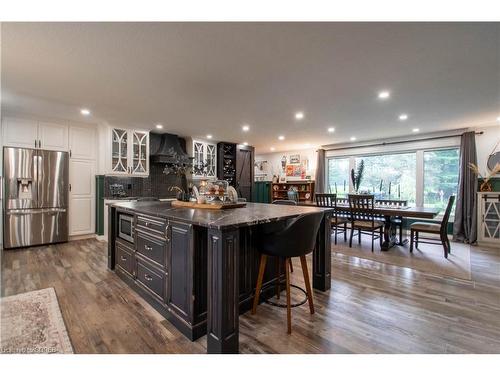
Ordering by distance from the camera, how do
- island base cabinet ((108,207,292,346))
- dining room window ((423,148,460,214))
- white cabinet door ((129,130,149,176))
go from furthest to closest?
dining room window ((423,148,460,214)), white cabinet door ((129,130,149,176)), island base cabinet ((108,207,292,346))

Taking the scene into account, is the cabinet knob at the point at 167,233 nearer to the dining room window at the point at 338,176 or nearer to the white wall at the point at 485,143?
the dining room window at the point at 338,176

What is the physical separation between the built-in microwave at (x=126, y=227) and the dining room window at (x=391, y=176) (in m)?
4.93

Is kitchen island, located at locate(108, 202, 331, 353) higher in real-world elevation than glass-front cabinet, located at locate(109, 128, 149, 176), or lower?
lower

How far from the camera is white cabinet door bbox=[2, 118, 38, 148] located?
395 cm

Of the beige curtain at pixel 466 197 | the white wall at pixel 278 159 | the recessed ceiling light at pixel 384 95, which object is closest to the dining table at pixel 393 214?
the beige curtain at pixel 466 197

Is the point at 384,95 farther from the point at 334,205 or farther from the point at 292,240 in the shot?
the point at 292,240

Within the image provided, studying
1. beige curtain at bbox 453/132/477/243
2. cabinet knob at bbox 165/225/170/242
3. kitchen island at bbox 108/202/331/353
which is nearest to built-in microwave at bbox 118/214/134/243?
kitchen island at bbox 108/202/331/353

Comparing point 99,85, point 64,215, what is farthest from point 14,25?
point 64,215

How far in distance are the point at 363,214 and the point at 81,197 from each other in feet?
17.9

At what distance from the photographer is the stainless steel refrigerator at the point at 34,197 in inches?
155

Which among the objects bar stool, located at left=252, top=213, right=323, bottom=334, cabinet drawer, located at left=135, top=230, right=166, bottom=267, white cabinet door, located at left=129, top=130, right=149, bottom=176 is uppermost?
white cabinet door, located at left=129, top=130, right=149, bottom=176

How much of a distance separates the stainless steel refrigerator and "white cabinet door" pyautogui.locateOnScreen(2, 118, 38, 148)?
0.44ft

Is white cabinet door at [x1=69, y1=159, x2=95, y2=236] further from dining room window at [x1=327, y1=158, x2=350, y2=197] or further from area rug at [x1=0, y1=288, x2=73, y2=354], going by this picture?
dining room window at [x1=327, y1=158, x2=350, y2=197]

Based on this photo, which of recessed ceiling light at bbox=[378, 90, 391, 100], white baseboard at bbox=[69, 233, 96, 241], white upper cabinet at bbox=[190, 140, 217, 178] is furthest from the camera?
white upper cabinet at bbox=[190, 140, 217, 178]
